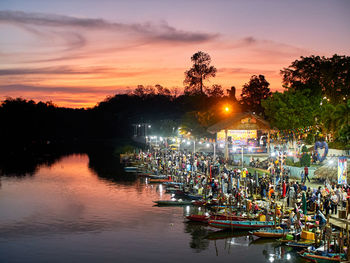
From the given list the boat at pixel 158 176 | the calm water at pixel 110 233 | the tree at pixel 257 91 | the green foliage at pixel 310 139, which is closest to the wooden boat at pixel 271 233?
the calm water at pixel 110 233

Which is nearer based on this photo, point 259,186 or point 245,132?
point 259,186

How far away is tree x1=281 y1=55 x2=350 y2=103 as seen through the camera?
8231 centimetres

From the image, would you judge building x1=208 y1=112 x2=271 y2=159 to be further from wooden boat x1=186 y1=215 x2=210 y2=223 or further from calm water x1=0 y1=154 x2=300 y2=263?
wooden boat x1=186 y1=215 x2=210 y2=223

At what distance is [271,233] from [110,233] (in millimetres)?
13960

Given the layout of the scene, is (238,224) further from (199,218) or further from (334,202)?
(334,202)

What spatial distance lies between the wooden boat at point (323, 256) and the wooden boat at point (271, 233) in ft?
12.5

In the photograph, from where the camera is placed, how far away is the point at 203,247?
31422mm

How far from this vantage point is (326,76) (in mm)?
83688

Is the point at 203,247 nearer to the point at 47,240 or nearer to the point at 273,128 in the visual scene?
the point at 47,240

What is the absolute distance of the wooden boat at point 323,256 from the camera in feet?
79.8

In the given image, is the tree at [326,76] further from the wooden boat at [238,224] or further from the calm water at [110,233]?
the wooden boat at [238,224]

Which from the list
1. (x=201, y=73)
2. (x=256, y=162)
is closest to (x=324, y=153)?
(x=256, y=162)

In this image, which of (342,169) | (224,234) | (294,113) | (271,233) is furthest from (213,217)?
(294,113)

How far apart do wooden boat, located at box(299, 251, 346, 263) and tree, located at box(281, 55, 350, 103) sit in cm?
5904
